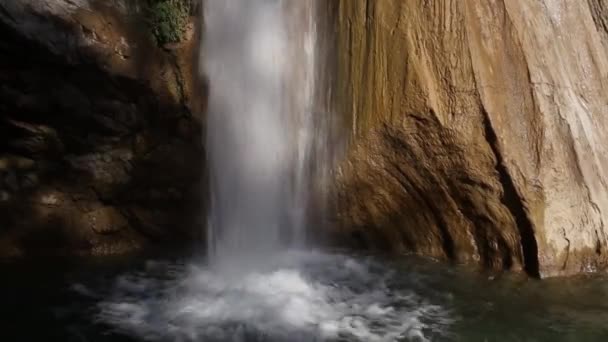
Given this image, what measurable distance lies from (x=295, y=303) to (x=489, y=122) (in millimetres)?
2224

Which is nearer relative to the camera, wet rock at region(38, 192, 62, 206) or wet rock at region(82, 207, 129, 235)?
wet rock at region(38, 192, 62, 206)

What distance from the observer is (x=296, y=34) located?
6.13 m

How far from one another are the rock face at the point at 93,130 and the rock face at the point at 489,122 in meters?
1.70

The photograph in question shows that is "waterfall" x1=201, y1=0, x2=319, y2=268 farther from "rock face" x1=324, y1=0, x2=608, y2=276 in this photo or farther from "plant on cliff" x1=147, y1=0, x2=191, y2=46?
"rock face" x1=324, y1=0, x2=608, y2=276

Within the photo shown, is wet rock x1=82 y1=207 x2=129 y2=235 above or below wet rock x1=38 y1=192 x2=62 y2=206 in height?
below

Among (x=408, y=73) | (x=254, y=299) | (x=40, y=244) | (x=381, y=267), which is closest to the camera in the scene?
(x=254, y=299)

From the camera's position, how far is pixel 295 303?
498 cm

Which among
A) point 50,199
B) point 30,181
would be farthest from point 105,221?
point 30,181

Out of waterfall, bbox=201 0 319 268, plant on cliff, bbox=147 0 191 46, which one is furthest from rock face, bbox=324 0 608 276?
Result: plant on cliff, bbox=147 0 191 46

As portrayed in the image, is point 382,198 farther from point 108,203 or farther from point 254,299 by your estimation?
point 108,203

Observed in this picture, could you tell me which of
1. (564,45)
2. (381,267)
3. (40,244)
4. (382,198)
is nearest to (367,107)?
(382,198)

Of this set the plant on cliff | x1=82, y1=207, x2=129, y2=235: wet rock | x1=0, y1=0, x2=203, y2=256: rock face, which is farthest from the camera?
x1=82, y1=207, x2=129, y2=235: wet rock

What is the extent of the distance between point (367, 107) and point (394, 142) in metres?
0.39

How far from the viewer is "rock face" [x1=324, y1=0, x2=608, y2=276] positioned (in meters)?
5.42
